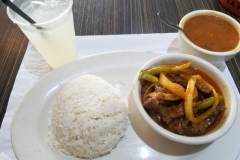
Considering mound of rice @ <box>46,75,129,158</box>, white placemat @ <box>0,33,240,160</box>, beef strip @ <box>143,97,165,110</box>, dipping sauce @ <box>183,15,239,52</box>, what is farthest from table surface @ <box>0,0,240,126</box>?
beef strip @ <box>143,97,165,110</box>

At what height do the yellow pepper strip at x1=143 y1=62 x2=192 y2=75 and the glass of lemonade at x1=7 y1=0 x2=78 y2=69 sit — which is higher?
the glass of lemonade at x1=7 y1=0 x2=78 y2=69

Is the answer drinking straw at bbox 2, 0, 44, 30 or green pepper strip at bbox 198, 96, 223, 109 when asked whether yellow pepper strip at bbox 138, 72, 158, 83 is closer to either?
green pepper strip at bbox 198, 96, 223, 109

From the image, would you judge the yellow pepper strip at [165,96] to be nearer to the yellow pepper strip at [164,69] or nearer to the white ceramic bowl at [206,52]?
the yellow pepper strip at [164,69]

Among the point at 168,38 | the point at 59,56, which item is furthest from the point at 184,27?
the point at 59,56

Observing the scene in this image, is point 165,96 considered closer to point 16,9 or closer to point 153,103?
point 153,103

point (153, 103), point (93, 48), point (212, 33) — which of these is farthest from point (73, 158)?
point (212, 33)

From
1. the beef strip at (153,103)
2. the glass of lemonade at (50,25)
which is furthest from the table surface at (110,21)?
the beef strip at (153,103)
